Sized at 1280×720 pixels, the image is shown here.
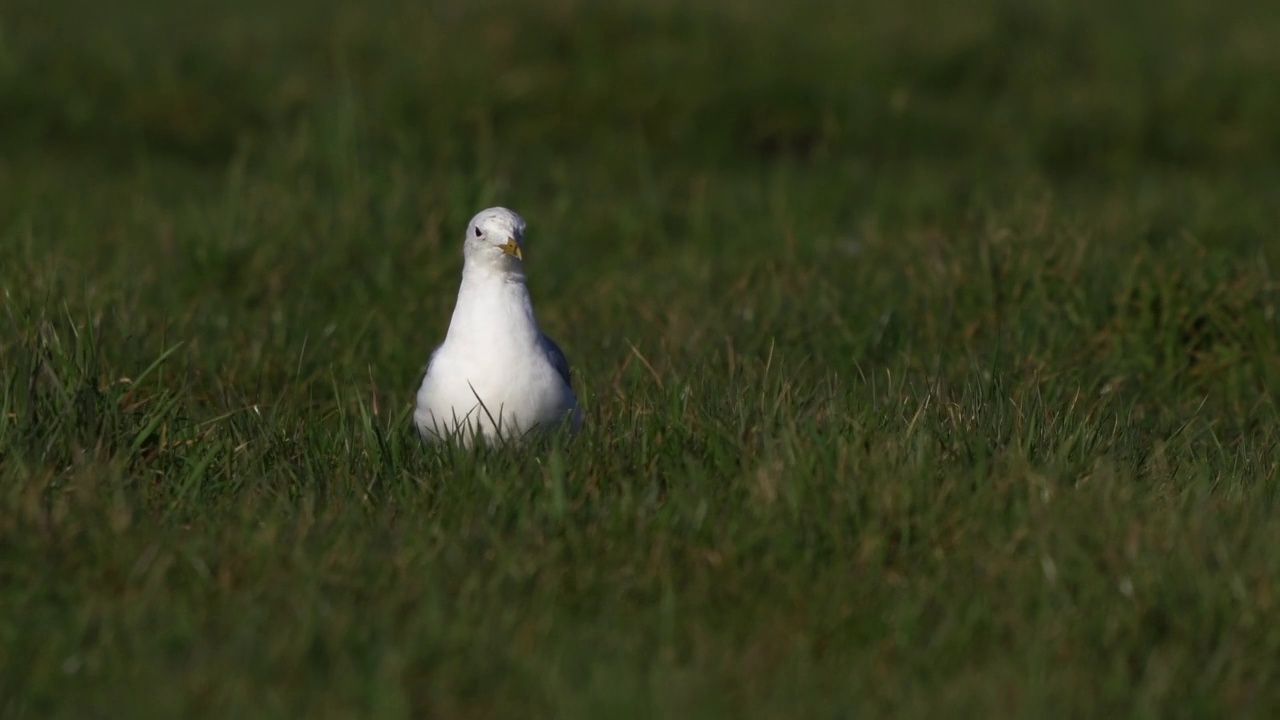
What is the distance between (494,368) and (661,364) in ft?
3.87

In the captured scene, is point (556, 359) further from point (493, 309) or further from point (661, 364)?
point (661, 364)

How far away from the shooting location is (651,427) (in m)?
4.30

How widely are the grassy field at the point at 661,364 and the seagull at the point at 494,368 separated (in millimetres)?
125

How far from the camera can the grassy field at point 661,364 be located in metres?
3.30

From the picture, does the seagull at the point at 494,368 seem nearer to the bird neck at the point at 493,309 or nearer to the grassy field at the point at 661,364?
the bird neck at the point at 493,309

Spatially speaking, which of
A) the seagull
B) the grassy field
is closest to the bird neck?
the seagull

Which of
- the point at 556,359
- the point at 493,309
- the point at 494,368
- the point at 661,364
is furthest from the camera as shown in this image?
the point at 661,364

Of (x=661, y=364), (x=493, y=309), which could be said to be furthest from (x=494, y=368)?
(x=661, y=364)

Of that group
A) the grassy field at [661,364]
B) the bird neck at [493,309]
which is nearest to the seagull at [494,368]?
the bird neck at [493,309]

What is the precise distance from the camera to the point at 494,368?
177 inches

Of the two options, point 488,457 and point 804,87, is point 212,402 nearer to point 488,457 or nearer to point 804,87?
point 488,457

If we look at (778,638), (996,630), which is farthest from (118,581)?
(996,630)

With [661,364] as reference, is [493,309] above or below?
above

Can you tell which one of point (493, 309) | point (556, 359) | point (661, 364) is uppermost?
point (493, 309)
